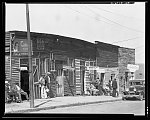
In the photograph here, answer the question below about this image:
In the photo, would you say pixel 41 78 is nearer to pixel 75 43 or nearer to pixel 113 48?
pixel 75 43

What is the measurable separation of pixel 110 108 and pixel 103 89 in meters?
0.57

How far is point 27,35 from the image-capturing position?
872 centimetres

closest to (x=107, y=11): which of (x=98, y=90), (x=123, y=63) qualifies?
(x=123, y=63)

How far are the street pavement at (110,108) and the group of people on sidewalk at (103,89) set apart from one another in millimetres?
268

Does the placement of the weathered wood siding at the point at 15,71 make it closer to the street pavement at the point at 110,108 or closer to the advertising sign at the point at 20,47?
the advertising sign at the point at 20,47

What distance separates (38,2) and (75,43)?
1.25 metres

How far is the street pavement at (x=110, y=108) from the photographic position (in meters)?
8.41

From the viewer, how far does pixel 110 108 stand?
861cm

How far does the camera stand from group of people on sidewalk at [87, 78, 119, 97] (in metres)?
8.89

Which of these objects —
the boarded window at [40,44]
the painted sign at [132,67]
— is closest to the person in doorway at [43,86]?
the boarded window at [40,44]

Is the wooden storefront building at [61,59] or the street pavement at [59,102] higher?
the wooden storefront building at [61,59]

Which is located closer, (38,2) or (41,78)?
(38,2)

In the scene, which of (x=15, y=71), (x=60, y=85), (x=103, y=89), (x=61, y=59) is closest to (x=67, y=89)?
(x=60, y=85)

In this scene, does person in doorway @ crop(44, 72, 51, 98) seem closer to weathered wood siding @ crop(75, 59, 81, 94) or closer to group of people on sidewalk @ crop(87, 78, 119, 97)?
weathered wood siding @ crop(75, 59, 81, 94)
